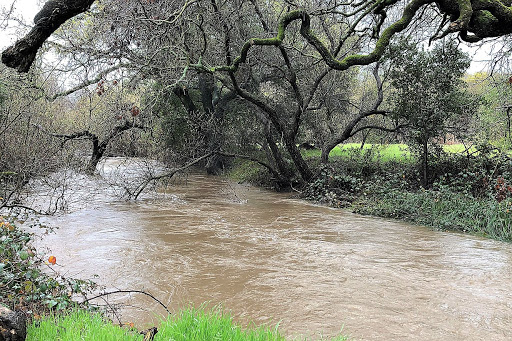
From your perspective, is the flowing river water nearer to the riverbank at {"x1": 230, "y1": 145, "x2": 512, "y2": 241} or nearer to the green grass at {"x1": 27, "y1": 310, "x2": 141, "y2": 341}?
the riverbank at {"x1": 230, "y1": 145, "x2": 512, "y2": 241}

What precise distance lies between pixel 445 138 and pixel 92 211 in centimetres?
1085

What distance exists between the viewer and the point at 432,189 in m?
12.1

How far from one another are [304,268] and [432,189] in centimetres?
710

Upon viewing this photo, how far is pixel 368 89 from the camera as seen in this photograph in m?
19.8

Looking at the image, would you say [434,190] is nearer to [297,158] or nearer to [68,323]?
[297,158]

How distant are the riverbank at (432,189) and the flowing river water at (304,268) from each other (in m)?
0.69

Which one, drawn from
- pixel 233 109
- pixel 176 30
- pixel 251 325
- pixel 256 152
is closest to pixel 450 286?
pixel 251 325

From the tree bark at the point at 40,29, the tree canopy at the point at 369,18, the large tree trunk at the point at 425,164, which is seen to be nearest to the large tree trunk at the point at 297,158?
the tree canopy at the point at 369,18

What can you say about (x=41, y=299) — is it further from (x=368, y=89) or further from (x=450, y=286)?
(x=368, y=89)

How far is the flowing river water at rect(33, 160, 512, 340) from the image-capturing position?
4.68 meters

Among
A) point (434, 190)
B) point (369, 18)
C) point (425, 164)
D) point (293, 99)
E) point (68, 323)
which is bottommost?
point (68, 323)

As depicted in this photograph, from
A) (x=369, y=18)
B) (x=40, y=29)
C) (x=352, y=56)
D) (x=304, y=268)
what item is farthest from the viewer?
(x=369, y=18)

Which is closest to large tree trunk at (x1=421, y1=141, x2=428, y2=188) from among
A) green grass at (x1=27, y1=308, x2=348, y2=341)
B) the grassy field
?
the grassy field

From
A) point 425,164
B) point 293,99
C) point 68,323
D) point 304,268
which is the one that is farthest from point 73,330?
point 293,99
